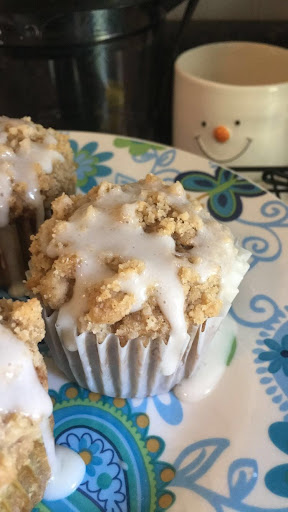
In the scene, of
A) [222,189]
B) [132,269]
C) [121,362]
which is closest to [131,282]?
[132,269]

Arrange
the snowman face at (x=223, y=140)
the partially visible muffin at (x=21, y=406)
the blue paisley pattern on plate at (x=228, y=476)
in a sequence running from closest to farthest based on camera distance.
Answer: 1. the partially visible muffin at (x=21, y=406)
2. the blue paisley pattern on plate at (x=228, y=476)
3. the snowman face at (x=223, y=140)

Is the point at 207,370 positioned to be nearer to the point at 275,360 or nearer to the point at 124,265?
the point at 275,360

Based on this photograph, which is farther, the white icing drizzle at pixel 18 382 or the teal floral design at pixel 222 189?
the teal floral design at pixel 222 189

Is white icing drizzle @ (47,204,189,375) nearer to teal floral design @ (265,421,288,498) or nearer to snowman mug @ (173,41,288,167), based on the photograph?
teal floral design @ (265,421,288,498)

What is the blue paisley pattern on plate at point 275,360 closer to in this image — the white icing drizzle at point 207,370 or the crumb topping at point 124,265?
the white icing drizzle at point 207,370

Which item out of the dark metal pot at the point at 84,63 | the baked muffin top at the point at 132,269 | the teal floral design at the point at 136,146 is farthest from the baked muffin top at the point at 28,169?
the teal floral design at the point at 136,146

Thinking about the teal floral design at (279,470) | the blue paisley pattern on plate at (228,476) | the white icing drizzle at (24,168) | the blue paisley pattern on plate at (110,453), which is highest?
the white icing drizzle at (24,168)

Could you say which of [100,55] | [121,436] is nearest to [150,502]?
[121,436]

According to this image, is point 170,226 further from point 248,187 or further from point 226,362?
point 248,187

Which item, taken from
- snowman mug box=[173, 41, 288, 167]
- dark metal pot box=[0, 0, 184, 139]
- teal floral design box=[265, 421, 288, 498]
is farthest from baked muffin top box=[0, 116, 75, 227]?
teal floral design box=[265, 421, 288, 498]
